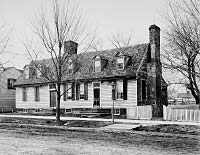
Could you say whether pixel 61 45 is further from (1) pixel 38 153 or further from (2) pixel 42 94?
(2) pixel 42 94

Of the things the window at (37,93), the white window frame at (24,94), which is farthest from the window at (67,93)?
the white window frame at (24,94)

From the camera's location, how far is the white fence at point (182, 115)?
19516mm

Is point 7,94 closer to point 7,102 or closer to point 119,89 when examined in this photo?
point 7,102

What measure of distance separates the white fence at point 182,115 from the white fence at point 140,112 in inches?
57.0

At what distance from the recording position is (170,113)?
2072 cm

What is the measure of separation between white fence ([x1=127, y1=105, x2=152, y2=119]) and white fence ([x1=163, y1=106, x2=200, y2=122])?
1.45 m

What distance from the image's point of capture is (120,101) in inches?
986

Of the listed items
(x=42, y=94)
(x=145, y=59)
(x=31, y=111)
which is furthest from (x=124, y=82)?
(x=31, y=111)

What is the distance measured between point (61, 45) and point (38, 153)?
1141 cm

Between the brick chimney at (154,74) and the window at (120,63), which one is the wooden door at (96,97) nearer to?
the window at (120,63)

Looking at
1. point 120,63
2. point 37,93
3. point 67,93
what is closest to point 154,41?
point 120,63

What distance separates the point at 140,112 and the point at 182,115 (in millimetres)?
3676

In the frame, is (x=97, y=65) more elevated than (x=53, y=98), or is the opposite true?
(x=97, y=65)

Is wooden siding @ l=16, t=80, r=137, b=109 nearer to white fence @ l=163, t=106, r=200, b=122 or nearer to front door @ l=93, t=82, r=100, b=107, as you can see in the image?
front door @ l=93, t=82, r=100, b=107
